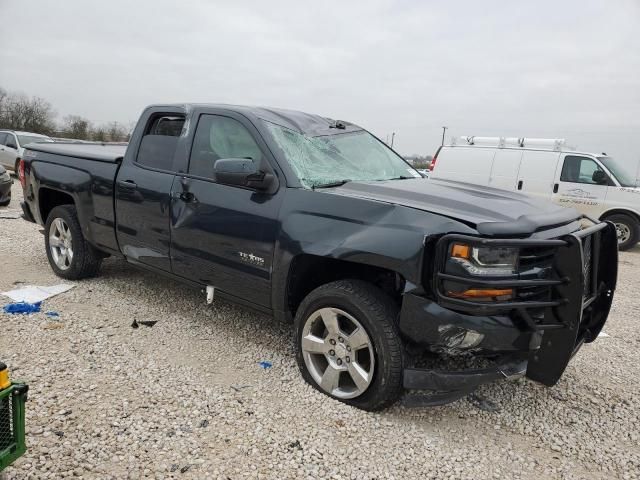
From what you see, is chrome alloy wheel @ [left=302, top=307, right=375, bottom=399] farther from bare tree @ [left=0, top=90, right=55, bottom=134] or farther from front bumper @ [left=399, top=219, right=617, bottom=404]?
bare tree @ [left=0, top=90, right=55, bottom=134]

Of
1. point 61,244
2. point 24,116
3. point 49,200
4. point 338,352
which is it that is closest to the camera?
Answer: point 338,352

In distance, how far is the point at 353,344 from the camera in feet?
9.12

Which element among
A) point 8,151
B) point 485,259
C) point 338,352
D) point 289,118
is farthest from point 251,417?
point 8,151

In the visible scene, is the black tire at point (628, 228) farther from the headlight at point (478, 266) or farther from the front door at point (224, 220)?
the front door at point (224, 220)

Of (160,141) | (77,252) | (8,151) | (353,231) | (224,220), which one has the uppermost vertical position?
(160,141)

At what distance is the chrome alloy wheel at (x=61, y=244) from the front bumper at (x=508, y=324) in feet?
12.7

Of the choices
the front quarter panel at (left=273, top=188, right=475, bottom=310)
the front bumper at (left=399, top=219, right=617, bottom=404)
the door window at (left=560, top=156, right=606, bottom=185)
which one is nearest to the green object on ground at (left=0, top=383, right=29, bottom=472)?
the front quarter panel at (left=273, top=188, right=475, bottom=310)

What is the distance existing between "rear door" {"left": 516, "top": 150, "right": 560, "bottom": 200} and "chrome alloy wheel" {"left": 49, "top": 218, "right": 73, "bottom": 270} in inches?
346

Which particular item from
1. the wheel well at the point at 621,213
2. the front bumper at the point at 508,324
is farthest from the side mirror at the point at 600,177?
the front bumper at the point at 508,324

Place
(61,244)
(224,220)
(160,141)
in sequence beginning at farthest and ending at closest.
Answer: (61,244) → (160,141) → (224,220)

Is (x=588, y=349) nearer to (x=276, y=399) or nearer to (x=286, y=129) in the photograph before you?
(x=276, y=399)

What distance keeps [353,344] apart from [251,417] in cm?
72

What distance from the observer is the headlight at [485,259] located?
7.82ft

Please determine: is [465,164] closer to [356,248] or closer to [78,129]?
[356,248]
